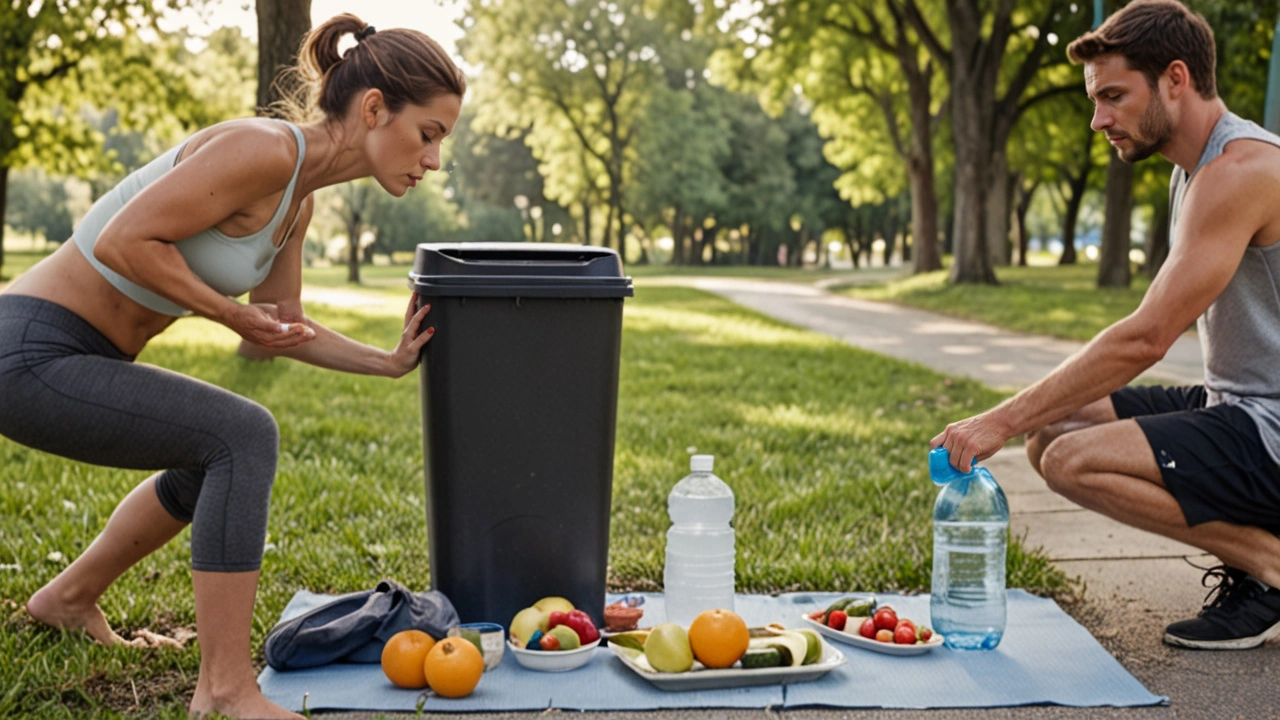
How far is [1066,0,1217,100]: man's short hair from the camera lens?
3.51 m

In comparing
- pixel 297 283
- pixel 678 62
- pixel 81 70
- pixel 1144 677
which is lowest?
pixel 1144 677

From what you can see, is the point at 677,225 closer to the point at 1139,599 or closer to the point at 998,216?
the point at 998,216

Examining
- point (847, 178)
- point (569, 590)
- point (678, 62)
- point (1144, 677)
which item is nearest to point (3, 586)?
point (569, 590)

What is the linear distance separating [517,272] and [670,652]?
1.25 metres

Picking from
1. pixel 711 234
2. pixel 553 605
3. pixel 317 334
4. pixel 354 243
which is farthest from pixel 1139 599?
pixel 711 234

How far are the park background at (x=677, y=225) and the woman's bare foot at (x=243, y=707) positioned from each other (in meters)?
0.14

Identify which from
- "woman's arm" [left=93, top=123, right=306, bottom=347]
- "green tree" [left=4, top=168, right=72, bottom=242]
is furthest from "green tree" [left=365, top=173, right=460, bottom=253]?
"woman's arm" [left=93, top=123, right=306, bottom=347]

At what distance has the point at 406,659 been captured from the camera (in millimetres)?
3326

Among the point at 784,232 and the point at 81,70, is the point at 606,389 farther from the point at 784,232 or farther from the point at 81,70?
the point at 784,232

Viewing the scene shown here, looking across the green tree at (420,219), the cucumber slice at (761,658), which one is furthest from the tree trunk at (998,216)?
the green tree at (420,219)

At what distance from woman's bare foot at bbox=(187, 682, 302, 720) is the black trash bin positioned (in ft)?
2.95

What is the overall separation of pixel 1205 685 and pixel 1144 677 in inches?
6.6

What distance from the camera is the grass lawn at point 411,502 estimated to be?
3.58 m

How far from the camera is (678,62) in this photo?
43656 mm
